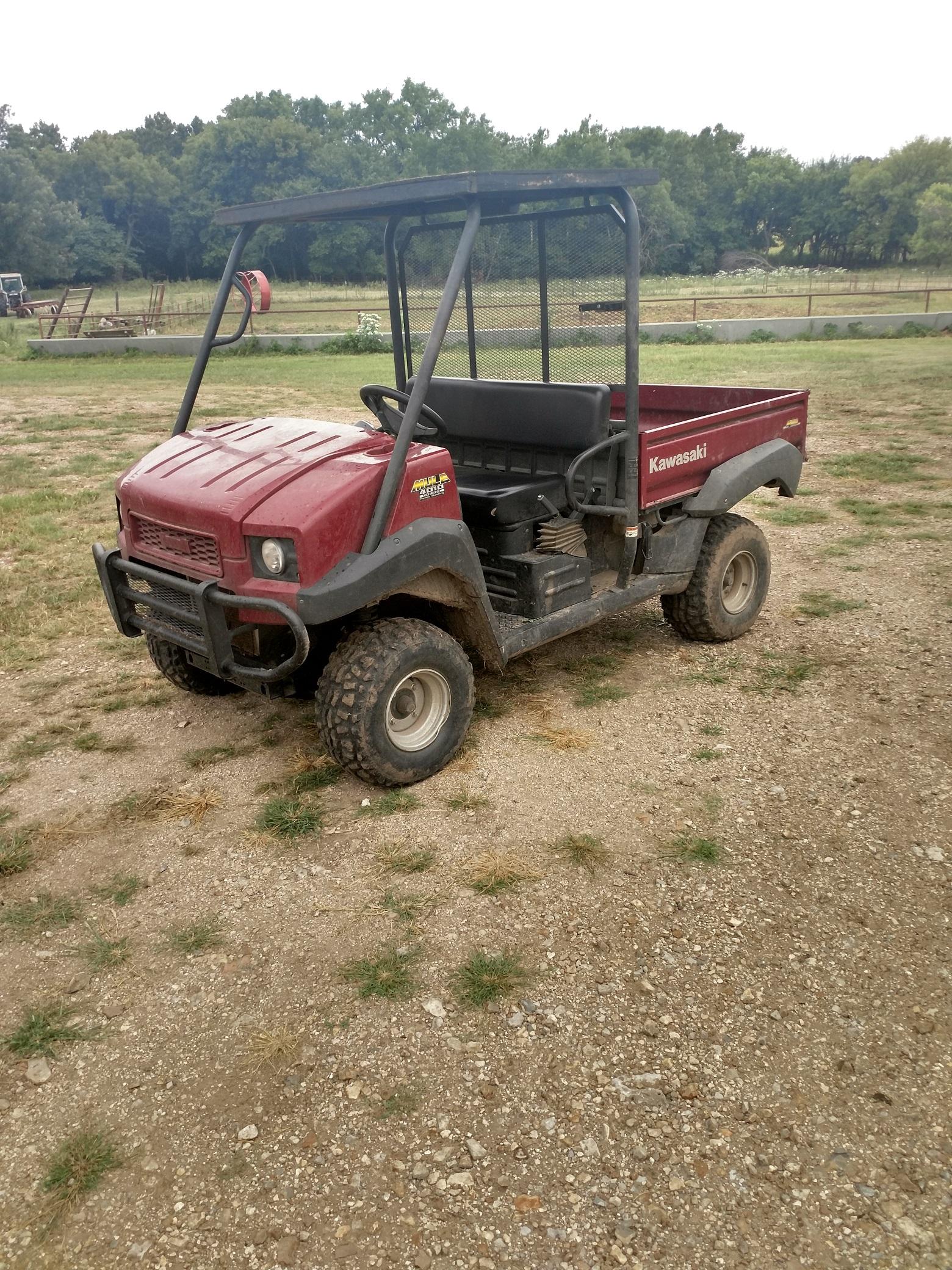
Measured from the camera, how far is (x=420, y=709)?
Answer: 13.2 ft

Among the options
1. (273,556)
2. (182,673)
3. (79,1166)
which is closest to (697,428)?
(273,556)

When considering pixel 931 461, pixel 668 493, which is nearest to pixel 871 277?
pixel 931 461

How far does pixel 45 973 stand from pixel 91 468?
8.02m

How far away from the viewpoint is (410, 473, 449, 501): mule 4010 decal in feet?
12.0

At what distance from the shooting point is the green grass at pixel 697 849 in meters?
3.45

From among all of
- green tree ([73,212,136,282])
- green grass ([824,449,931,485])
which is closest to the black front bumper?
green grass ([824,449,931,485])

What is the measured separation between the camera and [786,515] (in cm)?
796

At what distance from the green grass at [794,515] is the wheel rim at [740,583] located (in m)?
2.40

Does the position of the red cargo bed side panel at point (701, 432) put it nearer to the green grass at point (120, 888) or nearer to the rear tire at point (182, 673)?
the rear tire at point (182, 673)

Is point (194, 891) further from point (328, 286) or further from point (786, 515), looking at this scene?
point (328, 286)

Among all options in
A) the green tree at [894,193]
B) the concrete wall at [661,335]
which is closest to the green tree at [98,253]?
the concrete wall at [661,335]

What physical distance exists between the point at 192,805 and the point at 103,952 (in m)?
0.88

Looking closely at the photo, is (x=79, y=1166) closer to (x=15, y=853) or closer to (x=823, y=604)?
(x=15, y=853)

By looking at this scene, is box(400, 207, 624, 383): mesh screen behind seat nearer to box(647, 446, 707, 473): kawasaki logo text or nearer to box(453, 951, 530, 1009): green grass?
box(647, 446, 707, 473): kawasaki logo text
